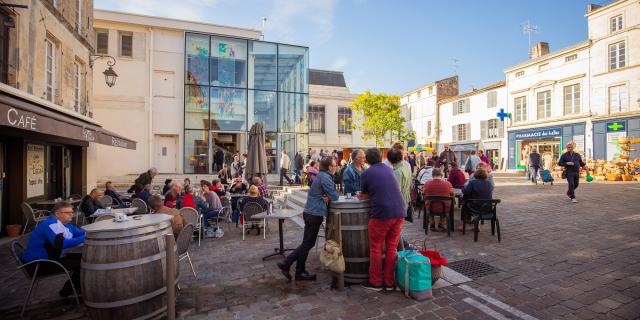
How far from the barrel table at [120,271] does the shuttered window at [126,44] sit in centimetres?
1859

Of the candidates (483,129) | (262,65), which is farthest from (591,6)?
(262,65)

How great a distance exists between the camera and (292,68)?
2012 centimetres

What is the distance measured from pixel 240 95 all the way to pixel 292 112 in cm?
340

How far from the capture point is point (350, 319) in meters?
3.18

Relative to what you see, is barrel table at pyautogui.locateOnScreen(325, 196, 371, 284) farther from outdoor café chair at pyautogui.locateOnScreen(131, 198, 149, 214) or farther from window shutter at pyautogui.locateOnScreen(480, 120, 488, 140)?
window shutter at pyautogui.locateOnScreen(480, 120, 488, 140)

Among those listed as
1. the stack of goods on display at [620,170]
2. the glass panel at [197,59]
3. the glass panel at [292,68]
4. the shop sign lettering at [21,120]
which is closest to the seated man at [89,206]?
the shop sign lettering at [21,120]

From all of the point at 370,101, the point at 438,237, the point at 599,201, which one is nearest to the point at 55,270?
the point at 438,237

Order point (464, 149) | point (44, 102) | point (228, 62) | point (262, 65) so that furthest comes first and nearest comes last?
point (464, 149) < point (262, 65) < point (228, 62) < point (44, 102)

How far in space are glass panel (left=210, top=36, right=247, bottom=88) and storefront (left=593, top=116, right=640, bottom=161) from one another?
24.3m

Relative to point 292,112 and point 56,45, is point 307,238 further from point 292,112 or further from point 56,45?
point 292,112

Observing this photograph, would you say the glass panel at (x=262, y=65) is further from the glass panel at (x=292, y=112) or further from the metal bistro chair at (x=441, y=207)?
the metal bistro chair at (x=441, y=207)

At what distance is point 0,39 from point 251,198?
6.74 m

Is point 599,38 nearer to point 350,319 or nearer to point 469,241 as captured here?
point 469,241

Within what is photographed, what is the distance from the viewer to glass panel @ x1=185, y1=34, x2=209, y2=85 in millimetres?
18328
